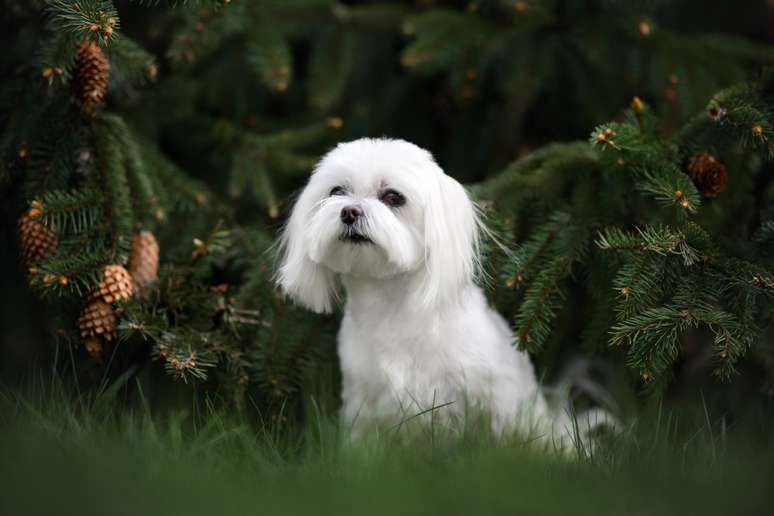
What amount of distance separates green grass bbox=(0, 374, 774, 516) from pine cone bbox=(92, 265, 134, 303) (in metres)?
0.29

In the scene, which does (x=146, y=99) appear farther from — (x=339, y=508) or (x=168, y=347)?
(x=339, y=508)

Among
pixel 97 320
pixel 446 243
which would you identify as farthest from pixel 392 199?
pixel 97 320

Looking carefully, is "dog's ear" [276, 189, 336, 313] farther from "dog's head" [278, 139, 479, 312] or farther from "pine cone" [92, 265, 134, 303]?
"pine cone" [92, 265, 134, 303]

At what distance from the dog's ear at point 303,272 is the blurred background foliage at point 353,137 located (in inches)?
8.4

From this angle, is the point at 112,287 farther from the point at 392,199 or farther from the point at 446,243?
the point at 446,243

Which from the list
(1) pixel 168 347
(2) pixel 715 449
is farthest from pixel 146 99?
(2) pixel 715 449

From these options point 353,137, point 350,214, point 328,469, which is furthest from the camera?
point 353,137

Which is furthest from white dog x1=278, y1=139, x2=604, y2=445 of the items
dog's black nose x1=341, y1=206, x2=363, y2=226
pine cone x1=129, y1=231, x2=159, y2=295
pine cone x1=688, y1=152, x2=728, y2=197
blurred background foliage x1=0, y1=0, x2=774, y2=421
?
pine cone x1=688, y1=152, x2=728, y2=197

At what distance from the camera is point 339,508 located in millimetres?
1662

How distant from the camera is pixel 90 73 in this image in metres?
2.36

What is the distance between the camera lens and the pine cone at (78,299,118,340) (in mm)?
2273

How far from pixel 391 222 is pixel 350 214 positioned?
12 centimetres

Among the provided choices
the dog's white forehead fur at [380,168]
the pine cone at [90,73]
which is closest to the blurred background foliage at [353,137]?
the pine cone at [90,73]

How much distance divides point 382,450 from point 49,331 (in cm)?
118
